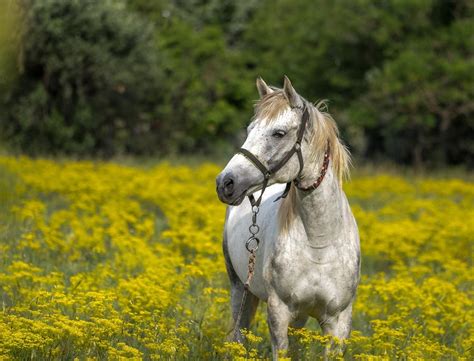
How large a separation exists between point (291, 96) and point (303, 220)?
2.70 ft

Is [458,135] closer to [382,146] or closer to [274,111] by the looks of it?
[382,146]

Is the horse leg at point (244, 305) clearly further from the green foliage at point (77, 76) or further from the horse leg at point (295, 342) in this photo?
the green foliage at point (77, 76)

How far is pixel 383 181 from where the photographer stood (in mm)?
19141

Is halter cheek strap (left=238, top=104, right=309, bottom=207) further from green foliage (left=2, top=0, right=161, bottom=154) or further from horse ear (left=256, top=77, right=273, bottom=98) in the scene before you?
green foliage (left=2, top=0, right=161, bottom=154)

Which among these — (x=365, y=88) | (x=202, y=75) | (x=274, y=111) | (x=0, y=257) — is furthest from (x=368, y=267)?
(x=202, y=75)

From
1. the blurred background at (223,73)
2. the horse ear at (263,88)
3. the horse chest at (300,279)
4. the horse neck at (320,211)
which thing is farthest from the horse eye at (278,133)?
the blurred background at (223,73)

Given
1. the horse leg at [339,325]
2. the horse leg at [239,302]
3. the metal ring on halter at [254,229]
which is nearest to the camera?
the horse leg at [339,325]

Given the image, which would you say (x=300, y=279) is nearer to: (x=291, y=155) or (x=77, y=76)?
Answer: (x=291, y=155)

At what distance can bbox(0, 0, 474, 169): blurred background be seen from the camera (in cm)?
2322

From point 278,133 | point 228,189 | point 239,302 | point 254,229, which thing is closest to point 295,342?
point 254,229

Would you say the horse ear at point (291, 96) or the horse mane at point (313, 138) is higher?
the horse ear at point (291, 96)

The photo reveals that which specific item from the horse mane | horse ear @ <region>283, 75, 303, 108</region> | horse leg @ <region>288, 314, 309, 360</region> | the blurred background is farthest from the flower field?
the blurred background

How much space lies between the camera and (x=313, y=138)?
5.19 m

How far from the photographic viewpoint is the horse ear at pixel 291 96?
4.99m
